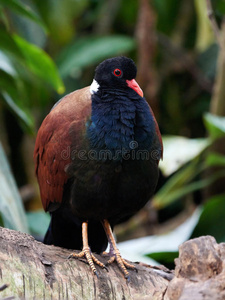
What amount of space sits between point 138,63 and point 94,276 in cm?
353

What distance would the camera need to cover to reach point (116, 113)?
3.06 metres

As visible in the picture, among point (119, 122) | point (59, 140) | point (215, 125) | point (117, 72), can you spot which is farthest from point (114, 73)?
point (215, 125)

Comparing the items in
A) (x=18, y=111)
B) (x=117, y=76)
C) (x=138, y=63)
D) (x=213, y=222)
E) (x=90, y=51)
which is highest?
(x=90, y=51)

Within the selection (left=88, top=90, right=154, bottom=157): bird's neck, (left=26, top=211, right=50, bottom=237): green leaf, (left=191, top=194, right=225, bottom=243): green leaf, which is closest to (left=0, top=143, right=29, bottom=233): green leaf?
(left=88, top=90, right=154, bottom=157): bird's neck

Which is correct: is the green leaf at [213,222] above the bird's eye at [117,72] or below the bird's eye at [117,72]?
below

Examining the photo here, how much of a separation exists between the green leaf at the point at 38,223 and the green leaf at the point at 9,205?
3.18 feet

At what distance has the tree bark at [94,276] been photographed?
2.29 metres

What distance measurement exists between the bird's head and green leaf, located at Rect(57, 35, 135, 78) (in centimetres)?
238

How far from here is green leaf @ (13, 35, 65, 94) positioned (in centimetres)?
421

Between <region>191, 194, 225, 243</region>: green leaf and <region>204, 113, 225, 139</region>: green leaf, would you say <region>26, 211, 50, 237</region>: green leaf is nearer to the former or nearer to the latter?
<region>191, 194, 225, 243</region>: green leaf

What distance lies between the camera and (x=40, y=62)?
4.25 m

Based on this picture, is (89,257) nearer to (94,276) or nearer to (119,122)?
(94,276)

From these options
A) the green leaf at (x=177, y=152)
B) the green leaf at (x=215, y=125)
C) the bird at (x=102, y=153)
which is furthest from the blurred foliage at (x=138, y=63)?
the bird at (x=102, y=153)

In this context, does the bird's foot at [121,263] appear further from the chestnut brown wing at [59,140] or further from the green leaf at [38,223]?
the green leaf at [38,223]
